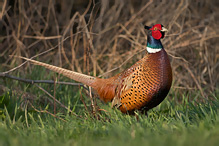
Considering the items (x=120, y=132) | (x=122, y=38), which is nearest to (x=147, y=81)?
(x=120, y=132)

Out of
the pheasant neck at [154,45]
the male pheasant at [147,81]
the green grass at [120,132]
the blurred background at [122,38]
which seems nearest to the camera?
the green grass at [120,132]

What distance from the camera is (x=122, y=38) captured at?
6.13m

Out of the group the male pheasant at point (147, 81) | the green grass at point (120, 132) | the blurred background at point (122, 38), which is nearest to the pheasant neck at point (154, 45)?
the male pheasant at point (147, 81)

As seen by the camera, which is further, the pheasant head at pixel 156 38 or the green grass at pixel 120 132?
the pheasant head at pixel 156 38

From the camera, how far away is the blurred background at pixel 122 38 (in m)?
5.33

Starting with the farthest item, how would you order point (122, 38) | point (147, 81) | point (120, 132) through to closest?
point (122, 38)
point (147, 81)
point (120, 132)

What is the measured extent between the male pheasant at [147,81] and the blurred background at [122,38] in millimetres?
1284

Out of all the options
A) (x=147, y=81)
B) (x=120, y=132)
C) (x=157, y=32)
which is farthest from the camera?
(x=157, y=32)

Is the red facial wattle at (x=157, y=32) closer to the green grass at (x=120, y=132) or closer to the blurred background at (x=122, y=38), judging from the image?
the green grass at (x=120, y=132)

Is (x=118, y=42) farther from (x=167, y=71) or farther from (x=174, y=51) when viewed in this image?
(x=167, y=71)

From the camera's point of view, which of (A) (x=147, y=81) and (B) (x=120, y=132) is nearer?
(B) (x=120, y=132)

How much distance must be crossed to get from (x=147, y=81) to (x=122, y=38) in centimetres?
277

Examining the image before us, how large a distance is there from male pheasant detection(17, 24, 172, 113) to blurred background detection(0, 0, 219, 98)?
1284 mm

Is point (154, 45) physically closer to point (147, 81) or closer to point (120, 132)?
point (147, 81)
